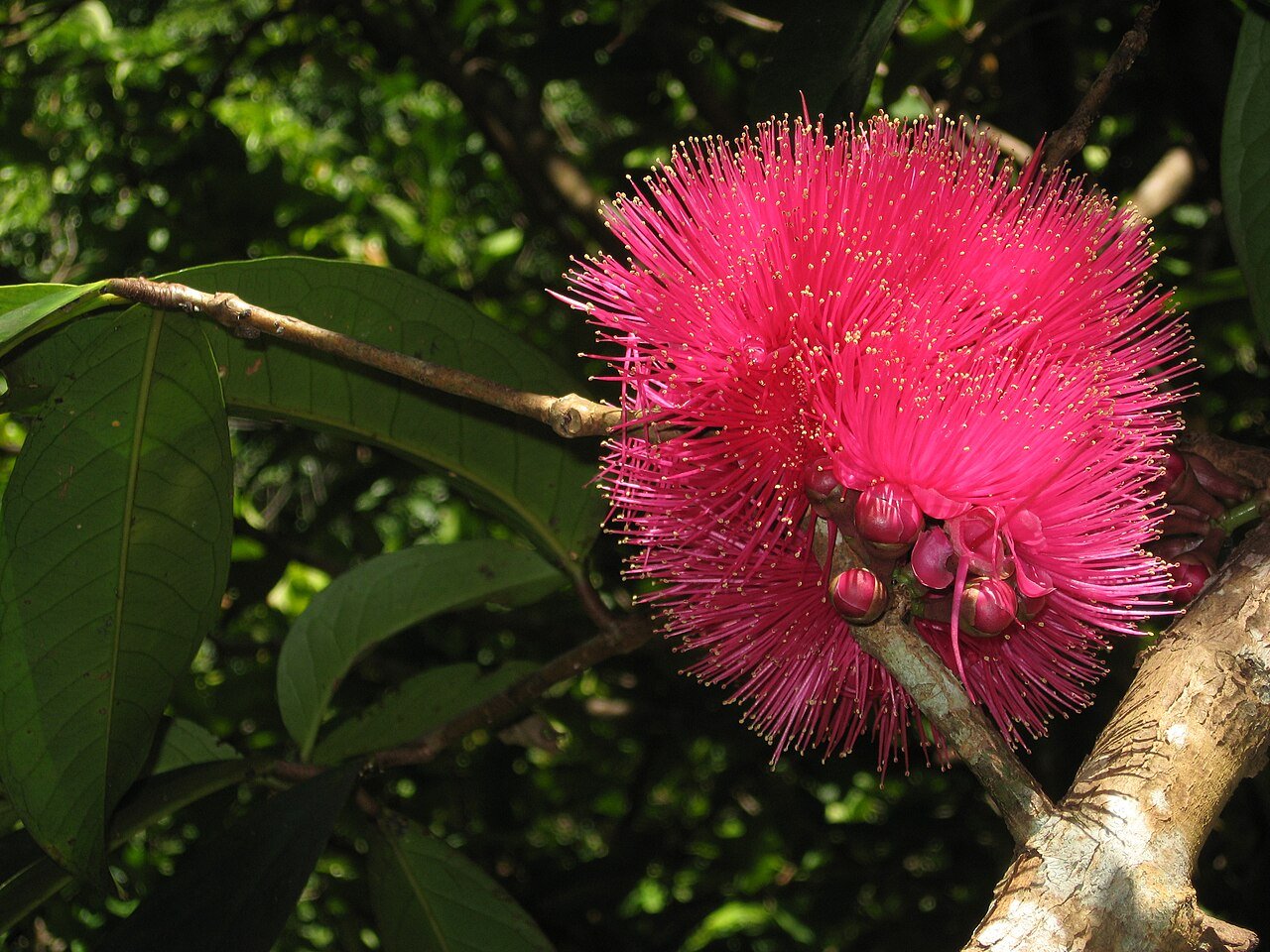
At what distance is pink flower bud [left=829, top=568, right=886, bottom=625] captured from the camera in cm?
81

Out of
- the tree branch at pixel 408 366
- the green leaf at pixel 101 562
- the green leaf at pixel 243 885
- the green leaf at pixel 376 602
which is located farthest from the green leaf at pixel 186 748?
the tree branch at pixel 408 366

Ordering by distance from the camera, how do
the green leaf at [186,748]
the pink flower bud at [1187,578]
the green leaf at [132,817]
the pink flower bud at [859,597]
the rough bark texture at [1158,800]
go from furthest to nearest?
the green leaf at [186,748] → the green leaf at [132,817] → the pink flower bud at [1187,578] → the pink flower bud at [859,597] → the rough bark texture at [1158,800]

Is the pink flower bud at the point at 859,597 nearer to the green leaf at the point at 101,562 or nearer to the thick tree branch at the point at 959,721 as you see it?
the thick tree branch at the point at 959,721

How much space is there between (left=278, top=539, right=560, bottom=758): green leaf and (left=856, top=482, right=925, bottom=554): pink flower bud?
0.68 m

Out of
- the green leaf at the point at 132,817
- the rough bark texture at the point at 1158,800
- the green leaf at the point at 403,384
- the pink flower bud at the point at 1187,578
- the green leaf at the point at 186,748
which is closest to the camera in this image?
the rough bark texture at the point at 1158,800

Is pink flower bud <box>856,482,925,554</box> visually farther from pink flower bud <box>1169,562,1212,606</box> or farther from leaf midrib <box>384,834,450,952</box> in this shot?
leaf midrib <box>384,834,450,952</box>

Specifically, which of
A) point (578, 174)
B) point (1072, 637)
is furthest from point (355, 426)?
point (578, 174)

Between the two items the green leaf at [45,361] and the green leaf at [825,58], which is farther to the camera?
the green leaf at [825,58]

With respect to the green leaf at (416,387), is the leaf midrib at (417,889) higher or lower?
lower

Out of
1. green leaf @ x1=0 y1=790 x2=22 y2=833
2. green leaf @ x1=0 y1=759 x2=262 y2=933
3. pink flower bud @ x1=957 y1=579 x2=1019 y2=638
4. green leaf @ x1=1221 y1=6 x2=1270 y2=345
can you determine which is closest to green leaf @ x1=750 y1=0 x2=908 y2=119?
green leaf @ x1=1221 y1=6 x2=1270 y2=345

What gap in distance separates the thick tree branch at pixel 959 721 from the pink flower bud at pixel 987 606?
0.22ft

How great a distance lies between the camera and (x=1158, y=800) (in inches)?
26.4

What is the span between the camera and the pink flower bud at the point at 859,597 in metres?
0.81

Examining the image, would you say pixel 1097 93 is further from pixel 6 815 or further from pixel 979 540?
pixel 6 815
